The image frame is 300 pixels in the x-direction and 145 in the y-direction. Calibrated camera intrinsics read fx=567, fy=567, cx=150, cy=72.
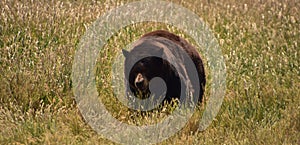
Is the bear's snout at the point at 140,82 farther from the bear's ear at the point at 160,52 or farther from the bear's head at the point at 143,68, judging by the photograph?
the bear's ear at the point at 160,52

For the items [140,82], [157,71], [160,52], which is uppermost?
[160,52]

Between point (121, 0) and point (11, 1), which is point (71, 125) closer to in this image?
point (11, 1)

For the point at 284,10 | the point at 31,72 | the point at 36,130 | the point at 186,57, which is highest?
the point at 284,10

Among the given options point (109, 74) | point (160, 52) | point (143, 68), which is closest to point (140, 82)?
point (143, 68)

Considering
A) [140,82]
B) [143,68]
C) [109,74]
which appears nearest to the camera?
[140,82]

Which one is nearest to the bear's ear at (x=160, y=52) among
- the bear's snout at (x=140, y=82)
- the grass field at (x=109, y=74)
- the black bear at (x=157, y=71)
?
the black bear at (x=157, y=71)

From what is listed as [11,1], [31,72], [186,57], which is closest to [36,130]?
[31,72]

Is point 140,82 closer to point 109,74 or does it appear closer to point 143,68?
point 143,68

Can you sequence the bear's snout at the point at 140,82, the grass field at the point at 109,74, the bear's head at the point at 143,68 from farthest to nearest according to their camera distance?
the bear's head at the point at 143,68 → the bear's snout at the point at 140,82 → the grass field at the point at 109,74

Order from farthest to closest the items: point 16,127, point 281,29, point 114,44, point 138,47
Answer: point 281,29
point 114,44
point 138,47
point 16,127
